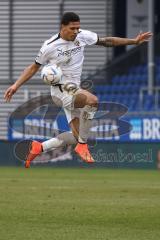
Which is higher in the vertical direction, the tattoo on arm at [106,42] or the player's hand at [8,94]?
the tattoo on arm at [106,42]

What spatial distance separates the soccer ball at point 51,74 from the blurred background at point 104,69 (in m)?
10.2

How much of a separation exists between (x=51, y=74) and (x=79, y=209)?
6.59 feet

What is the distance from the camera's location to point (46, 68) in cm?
1274

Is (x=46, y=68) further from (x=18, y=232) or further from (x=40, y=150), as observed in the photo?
(x=18, y=232)

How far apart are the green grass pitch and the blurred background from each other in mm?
5637

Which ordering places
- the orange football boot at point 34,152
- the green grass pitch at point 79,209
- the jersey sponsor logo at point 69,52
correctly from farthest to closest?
the orange football boot at point 34,152 → the jersey sponsor logo at point 69,52 → the green grass pitch at point 79,209

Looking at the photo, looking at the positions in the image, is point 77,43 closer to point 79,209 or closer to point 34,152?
point 34,152

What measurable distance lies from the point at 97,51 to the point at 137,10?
7.30ft

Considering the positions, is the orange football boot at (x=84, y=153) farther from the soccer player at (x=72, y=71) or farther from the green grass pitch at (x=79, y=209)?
the green grass pitch at (x=79, y=209)

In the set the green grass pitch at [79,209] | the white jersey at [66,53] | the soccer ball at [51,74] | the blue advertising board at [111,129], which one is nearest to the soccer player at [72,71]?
the white jersey at [66,53]

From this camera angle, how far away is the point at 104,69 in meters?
30.8

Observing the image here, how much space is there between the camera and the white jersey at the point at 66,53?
12758mm

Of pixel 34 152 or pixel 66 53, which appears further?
pixel 34 152

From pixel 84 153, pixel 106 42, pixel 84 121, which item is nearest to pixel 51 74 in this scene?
pixel 106 42
